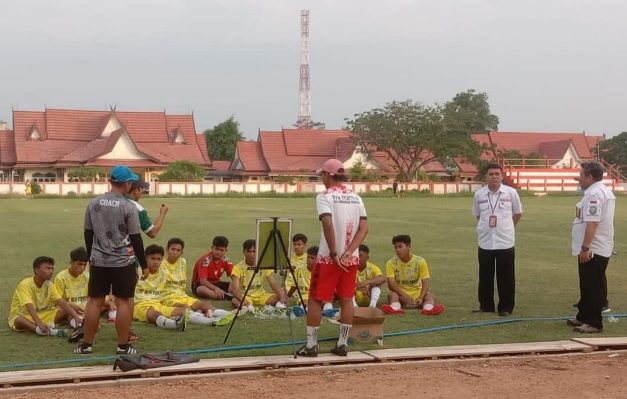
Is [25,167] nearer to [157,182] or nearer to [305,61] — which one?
[157,182]

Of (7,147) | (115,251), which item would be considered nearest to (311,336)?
(115,251)

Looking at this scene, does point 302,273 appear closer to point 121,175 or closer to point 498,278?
point 498,278

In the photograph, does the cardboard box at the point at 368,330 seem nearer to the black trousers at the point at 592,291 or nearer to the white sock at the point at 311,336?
the white sock at the point at 311,336

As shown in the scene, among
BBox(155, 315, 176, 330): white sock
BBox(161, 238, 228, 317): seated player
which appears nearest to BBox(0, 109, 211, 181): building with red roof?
BBox(161, 238, 228, 317): seated player

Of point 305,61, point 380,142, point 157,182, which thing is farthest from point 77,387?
point 305,61

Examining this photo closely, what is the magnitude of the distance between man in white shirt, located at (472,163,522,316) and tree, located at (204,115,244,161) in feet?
260

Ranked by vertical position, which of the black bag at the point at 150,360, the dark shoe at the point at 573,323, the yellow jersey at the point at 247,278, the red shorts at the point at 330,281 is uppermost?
the red shorts at the point at 330,281

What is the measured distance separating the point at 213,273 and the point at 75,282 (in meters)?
2.55

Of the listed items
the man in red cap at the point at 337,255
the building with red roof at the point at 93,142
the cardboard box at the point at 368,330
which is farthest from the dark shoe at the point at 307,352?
the building with red roof at the point at 93,142

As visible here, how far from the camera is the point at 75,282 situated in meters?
8.80

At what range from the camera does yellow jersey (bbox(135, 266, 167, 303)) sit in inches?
366

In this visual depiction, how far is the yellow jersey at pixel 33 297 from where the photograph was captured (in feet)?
27.2

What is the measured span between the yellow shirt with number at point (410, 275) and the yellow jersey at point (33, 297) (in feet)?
13.6

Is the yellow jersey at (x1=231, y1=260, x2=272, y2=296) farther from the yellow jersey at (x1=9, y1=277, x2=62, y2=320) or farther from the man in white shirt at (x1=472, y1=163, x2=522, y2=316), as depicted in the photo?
the man in white shirt at (x1=472, y1=163, x2=522, y2=316)
